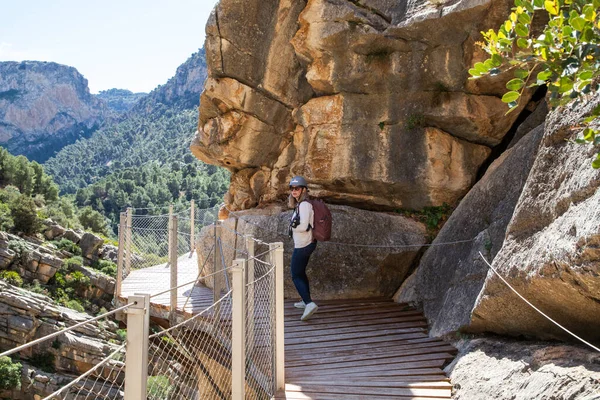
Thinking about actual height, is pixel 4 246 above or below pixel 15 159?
below

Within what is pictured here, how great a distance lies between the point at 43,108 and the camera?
143 metres

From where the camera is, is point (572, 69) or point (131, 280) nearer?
point (572, 69)

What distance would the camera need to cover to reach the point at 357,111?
10023 millimetres

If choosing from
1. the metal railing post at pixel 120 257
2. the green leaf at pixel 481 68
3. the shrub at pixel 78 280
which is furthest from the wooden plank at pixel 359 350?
the shrub at pixel 78 280

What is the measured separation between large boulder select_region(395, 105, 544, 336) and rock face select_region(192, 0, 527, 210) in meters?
1.14

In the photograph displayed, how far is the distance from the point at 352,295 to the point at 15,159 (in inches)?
1955

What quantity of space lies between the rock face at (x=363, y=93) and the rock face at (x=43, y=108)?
124m

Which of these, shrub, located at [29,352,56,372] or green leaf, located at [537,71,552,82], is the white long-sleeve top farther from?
shrub, located at [29,352,56,372]

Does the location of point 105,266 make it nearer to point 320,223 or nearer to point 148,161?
point 320,223

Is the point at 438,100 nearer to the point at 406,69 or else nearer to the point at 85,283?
the point at 406,69

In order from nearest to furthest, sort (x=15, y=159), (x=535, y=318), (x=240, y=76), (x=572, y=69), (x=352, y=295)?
(x=572, y=69) < (x=535, y=318) < (x=352, y=295) < (x=240, y=76) < (x=15, y=159)

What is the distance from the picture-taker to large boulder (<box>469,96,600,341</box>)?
435cm

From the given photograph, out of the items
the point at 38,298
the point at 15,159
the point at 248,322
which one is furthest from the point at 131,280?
the point at 15,159

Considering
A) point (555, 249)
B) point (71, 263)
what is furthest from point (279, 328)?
point (71, 263)
